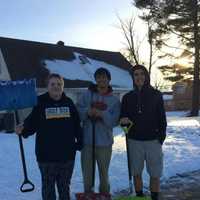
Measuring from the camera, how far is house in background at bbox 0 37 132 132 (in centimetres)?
2988

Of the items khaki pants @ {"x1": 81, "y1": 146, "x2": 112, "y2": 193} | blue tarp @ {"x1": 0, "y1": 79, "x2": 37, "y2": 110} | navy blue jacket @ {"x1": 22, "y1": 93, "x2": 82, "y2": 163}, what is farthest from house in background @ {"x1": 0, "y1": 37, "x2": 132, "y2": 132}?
navy blue jacket @ {"x1": 22, "y1": 93, "x2": 82, "y2": 163}

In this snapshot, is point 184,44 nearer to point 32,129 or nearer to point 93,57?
point 93,57

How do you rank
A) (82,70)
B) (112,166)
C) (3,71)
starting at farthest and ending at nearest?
(82,70) < (3,71) < (112,166)

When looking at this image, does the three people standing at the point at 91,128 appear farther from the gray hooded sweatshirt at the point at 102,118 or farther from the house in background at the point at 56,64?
the house in background at the point at 56,64

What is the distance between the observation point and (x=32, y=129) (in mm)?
6297

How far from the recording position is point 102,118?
22.0 feet

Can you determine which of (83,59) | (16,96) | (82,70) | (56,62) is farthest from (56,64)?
(16,96)

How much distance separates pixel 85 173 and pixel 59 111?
106cm

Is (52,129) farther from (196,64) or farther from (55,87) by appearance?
(196,64)

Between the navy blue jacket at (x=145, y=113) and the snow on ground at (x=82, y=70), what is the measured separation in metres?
24.5

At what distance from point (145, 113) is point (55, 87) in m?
1.37

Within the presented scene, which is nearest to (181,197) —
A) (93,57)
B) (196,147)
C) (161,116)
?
(161,116)

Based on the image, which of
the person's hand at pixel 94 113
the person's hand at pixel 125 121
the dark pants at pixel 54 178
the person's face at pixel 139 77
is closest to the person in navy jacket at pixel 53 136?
the dark pants at pixel 54 178

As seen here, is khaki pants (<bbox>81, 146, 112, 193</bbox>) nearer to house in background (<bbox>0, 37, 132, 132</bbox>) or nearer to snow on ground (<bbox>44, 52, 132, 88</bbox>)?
house in background (<bbox>0, 37, 132, 132</bbox>)
